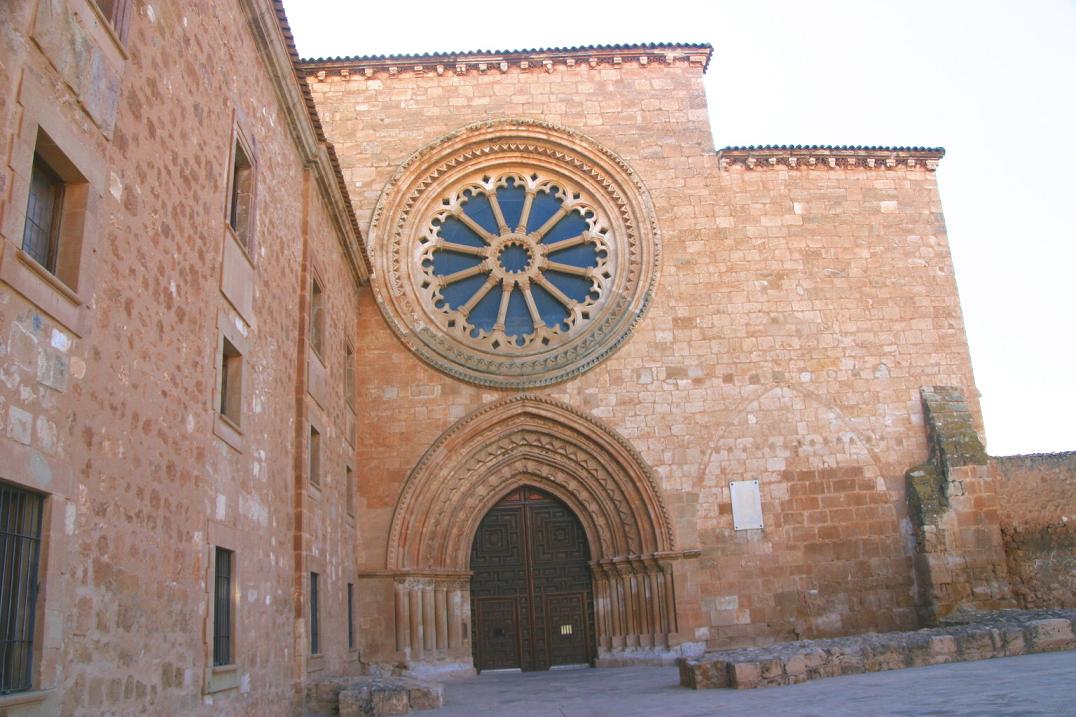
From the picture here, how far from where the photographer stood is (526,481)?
50.3 feet

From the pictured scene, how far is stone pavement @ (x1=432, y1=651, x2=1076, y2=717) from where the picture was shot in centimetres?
645

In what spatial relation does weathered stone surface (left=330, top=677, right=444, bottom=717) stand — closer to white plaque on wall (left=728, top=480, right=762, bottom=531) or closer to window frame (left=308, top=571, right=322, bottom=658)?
window frame (left=308, top=571, right=322, bottom=658)

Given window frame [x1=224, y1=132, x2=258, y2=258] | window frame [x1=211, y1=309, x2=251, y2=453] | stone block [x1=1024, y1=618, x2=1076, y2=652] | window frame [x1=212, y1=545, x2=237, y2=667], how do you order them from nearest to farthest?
window frame [x1=212, y1=545, x2=237, y2=667]
window frame [x1=211, y1=309, x2=251, y2=453]
window frame [x1=224, y1=132, x2=258, y2=258]
stone block [x1=1024, y1=618, x2=1076, y2=652]

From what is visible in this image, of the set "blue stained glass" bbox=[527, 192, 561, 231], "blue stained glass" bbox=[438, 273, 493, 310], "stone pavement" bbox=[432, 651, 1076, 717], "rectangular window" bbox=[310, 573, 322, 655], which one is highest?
"blue stained glass" bbox=[527, 192, 561, 231]

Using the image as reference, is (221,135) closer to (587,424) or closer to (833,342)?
(587,424)

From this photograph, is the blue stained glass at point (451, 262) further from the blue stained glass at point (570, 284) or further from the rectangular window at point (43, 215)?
the rectangular window at point (43, 215)

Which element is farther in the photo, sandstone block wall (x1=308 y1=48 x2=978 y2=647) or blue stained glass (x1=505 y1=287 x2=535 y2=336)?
blue stained glass (x1=505 y1=287 x2=535 y2=336)

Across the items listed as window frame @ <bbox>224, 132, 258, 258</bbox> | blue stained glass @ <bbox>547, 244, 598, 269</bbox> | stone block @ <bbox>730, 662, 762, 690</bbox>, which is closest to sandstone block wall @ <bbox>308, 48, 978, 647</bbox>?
blue stained glass @ <bbox>547, 244, 598, 269</bbox>

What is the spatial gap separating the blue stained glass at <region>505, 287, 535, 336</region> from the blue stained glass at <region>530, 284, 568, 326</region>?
8.7 inches

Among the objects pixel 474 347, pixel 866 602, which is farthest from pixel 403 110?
pixel 866 602

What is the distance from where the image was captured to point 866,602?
14344mm

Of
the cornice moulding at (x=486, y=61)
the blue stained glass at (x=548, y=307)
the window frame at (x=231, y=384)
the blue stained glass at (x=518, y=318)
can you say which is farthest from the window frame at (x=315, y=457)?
the cornice moulding at (x=486, y=61)

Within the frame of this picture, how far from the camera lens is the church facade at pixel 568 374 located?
34.2ft

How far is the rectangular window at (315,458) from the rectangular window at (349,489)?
6.84ft
